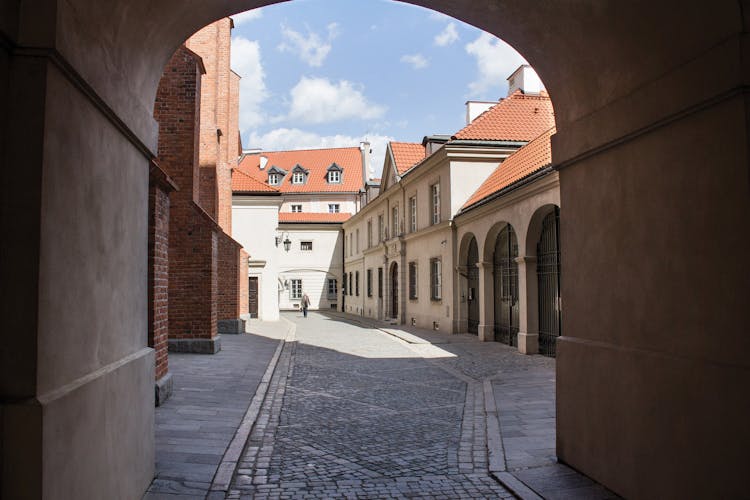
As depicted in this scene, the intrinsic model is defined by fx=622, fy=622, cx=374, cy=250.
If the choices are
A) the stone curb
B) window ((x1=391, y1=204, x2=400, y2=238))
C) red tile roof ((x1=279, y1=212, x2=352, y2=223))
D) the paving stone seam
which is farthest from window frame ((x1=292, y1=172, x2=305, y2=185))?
the stone curb

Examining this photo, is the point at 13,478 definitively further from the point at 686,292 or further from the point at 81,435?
the point at 686,292

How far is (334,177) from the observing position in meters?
56.8

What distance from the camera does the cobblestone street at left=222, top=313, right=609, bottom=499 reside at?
5191mm

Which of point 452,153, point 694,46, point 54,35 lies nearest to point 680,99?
point 694,46

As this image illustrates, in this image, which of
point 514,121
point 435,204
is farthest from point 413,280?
point 514,121

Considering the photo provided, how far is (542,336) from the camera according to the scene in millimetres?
14922

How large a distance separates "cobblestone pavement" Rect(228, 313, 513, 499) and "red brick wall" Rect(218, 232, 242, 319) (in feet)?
25.1

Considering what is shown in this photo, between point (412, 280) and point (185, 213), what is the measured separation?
49.6ft

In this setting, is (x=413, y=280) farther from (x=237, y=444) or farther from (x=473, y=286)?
(x=237, y=444)

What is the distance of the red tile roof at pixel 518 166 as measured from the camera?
16328 millimetres

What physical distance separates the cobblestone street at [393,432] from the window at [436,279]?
880 centimetres

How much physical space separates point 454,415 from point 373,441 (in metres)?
1.80

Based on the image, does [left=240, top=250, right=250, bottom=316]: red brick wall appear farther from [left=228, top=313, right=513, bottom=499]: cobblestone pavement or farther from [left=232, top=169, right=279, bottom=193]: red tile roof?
[left=228, top=313, right=513, bottom=499]: cobblestone pavement

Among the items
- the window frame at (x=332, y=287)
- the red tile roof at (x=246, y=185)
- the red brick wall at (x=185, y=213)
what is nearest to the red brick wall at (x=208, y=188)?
the red brick wall at (x=185, y=213)
